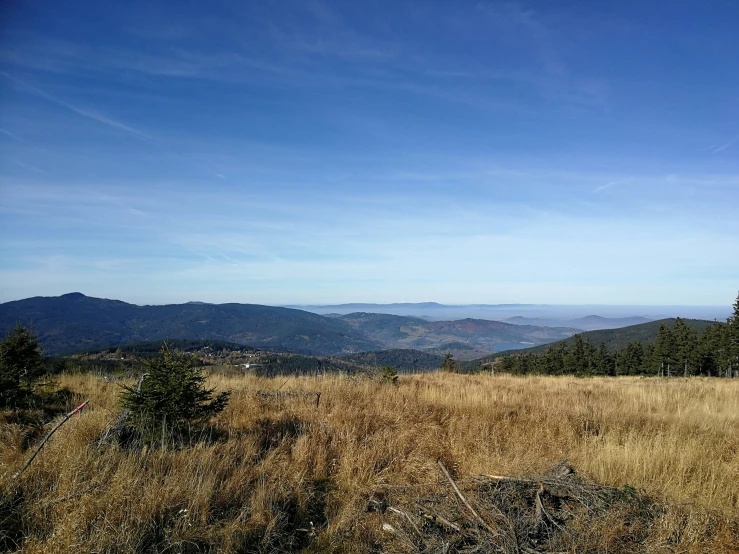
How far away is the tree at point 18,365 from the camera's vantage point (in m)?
5.58

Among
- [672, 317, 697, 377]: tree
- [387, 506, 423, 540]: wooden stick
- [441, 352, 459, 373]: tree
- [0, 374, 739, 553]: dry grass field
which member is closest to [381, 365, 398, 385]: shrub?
[0, 374, 739, 553]: dry grass field

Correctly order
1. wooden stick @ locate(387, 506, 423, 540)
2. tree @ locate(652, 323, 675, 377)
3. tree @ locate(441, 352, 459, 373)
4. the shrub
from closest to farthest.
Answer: wooden stick @ locate(387, 506, 423, 540), the shrub, tree @ locate(441, 352, 459, 373), tree @ locate(652, 323, 675, 377)

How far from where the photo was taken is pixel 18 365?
5801 mm

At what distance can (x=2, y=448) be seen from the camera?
3994 millimetres

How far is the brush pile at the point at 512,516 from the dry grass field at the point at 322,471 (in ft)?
0.15

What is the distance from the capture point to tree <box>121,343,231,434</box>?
4.70 metres

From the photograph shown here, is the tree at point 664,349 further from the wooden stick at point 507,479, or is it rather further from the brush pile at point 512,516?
the wooden stick at point 507,479

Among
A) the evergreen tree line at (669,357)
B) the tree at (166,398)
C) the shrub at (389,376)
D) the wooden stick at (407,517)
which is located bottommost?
the evergreen tree line at (669,357)

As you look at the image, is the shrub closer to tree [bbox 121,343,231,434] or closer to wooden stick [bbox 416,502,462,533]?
tree [bbox 121,343,231,434]

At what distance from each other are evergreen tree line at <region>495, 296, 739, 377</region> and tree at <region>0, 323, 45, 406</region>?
45698 mm

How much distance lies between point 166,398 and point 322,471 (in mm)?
2234

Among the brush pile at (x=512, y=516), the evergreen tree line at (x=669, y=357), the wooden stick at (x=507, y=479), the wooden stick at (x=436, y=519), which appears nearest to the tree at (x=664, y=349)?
the evergreen tree line at (x=669, y=357)

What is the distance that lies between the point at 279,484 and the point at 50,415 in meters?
4.42

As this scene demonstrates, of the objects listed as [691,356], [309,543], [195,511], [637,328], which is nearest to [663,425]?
[309,543]
